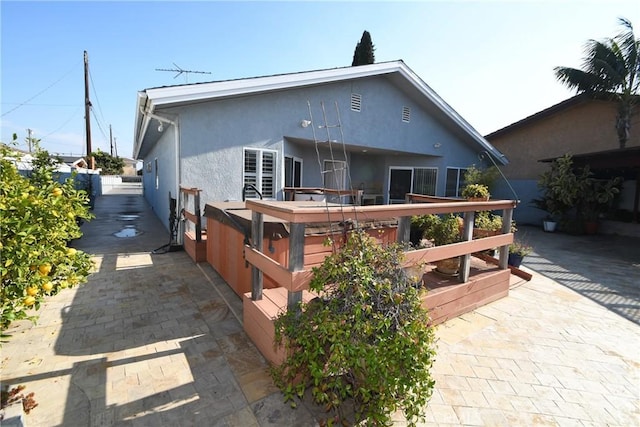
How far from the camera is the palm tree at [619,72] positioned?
1061 cm

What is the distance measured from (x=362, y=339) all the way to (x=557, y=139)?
15.6 meters

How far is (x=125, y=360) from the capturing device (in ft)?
8.45

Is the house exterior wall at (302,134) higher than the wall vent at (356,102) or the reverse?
the reverse

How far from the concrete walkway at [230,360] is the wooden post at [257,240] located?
55 cm

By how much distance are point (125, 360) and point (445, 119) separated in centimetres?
1144

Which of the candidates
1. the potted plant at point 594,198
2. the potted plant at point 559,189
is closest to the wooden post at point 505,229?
the potted plant at point 559,189

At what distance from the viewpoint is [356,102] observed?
8.62m

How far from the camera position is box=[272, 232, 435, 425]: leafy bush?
5.73 ft

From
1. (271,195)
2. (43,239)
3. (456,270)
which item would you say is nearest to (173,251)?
(271,195)

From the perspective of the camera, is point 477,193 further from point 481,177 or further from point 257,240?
point 481,177

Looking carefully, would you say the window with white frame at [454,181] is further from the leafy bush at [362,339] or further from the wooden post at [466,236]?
the leafy bush at [362,339]

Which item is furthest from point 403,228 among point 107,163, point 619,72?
point 107,163

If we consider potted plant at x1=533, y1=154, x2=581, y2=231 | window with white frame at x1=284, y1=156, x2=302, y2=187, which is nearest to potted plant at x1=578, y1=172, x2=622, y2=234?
potted plant at x1=533, y1=154, x2=581, y2=231

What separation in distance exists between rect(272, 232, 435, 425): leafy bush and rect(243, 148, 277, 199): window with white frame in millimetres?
5374
